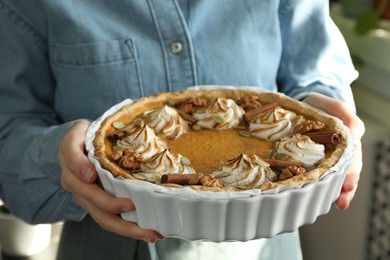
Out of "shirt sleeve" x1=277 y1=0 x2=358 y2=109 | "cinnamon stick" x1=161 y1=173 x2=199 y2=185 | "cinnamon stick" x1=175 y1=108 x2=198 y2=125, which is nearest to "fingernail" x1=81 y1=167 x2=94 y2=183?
"cinnamon stick" x1=161 y1=173 x2=199 y2=185

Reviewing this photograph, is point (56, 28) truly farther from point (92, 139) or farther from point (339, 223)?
point (339, 223)

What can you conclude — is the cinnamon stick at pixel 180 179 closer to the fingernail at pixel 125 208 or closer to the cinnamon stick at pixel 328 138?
the fingernail at pixel 125 208

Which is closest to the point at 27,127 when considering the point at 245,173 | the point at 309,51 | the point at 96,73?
the point at 96,73

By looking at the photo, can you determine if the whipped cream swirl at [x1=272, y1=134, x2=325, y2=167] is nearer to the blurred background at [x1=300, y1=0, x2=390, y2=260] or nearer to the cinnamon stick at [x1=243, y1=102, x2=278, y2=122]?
the cinnamon stick at [x1=243, y1=102, x2=278, y2=122]

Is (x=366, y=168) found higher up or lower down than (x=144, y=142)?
lower down

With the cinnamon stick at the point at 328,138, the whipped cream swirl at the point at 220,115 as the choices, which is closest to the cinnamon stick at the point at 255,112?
the whipped cream swirl at the point at 220,115

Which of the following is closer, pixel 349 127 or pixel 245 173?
pixel 245 173

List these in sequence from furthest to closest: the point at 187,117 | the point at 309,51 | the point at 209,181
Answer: the point at 309,51, the point at 187,117, the point at 209,181

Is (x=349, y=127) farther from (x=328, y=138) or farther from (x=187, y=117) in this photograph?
(x=187, y=117)
